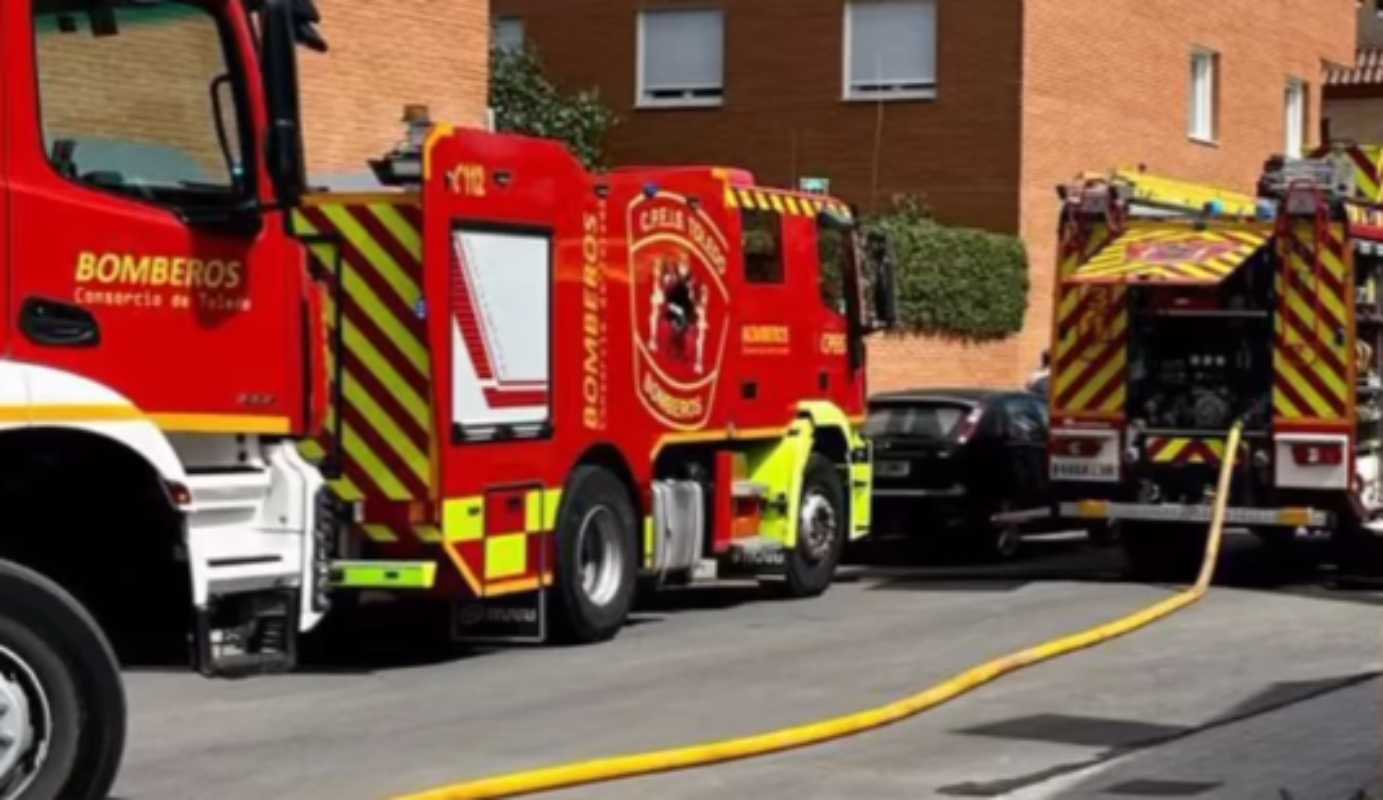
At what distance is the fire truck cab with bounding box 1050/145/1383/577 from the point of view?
18.0 metres

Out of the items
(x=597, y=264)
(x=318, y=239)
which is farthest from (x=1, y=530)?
(x=597, y=264)

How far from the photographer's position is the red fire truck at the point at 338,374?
28.2 ft

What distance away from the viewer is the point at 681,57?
34531 mm

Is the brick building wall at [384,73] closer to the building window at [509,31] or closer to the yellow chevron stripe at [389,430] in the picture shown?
the yellow chevron stripe at [389,430]

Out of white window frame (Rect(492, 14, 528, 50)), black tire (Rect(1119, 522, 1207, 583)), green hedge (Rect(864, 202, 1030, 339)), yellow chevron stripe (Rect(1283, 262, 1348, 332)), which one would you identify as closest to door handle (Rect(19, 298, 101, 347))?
yellow chevron stripe (Rect(1283, 262, 1348, 332))

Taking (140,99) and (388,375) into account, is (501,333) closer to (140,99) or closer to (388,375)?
(388,375)

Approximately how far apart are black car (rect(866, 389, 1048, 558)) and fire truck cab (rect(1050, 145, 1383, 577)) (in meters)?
1.67

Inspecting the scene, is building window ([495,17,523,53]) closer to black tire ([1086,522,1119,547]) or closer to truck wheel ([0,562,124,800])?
black tire ([1086,522,1119,547])

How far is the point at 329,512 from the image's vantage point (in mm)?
9992

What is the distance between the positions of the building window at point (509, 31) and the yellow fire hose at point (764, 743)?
70.3 feet

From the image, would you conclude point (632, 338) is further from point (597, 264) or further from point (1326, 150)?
point (1326, 150)

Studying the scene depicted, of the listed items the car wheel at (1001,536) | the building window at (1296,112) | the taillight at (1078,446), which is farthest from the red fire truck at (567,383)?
the building window at (1296,112)

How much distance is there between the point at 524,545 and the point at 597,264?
1.88m

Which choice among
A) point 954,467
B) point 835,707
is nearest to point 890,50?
point 954,467
